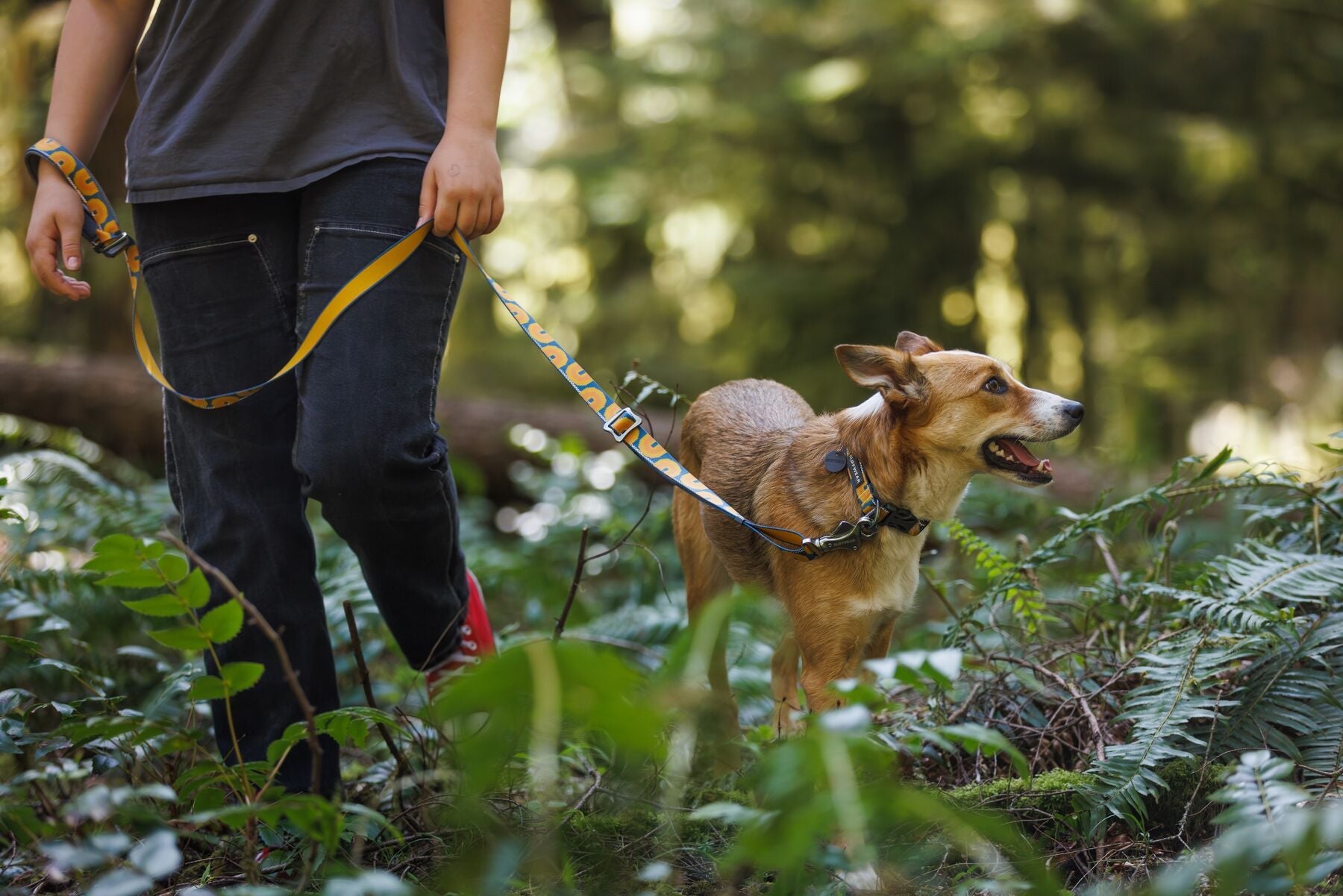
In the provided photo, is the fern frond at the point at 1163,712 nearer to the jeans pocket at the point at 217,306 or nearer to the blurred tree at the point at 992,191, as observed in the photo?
the jeans pocket at the point at 217,306

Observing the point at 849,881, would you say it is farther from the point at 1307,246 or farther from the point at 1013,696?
the point at 1307,246

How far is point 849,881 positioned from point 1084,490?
5445 millimetres

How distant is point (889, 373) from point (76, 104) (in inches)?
97.4

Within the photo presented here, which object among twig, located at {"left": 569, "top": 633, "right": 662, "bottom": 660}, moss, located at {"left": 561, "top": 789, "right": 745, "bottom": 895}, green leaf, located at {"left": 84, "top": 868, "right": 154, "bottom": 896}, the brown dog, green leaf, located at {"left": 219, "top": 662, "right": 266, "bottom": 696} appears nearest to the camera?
green leaf, located at {"left": 84, "top": 868, "right": 154, "bottom": 896}

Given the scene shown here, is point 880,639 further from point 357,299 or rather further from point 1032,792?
point 357,299

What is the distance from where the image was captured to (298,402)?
9.44 ft

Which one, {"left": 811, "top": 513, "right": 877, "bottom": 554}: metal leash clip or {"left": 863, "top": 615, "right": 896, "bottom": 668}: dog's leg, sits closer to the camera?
{"left": 811, "top": 513, "right": 877, "bottom": 554}: metal leash clip

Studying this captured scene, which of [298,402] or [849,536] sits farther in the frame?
[849,536]

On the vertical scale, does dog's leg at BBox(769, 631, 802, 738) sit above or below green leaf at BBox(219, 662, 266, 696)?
below

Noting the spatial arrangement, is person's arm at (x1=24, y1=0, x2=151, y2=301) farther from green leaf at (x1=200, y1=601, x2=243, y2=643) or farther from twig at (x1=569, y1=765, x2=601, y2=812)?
twig at (x1=569, y1=765, x2=601, y2=812)

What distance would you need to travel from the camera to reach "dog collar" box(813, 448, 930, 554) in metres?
3.03

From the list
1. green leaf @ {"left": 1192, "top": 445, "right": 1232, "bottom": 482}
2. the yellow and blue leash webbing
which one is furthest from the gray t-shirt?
green leaf @ {"left": 1192, "top": 445, "right": 1232, "bottom": 482}

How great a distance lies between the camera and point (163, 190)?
274cm

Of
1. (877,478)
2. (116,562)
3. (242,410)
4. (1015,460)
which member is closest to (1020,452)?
(1015,460)
